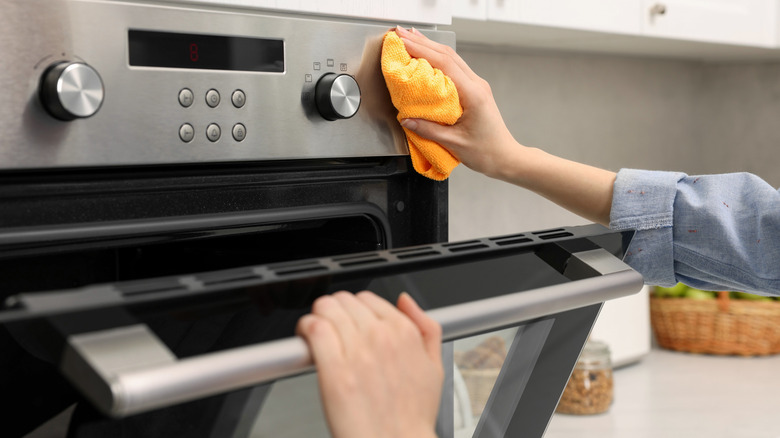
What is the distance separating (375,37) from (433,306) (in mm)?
262

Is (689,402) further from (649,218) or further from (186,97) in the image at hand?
(186,97)

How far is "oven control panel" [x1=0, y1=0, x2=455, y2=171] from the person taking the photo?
19.6 inches

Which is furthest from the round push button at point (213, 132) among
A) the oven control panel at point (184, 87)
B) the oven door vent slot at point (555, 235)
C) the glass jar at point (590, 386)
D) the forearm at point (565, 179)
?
the glass jar at point (590, 386)

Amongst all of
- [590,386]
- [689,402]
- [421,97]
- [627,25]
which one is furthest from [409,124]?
[689,402]

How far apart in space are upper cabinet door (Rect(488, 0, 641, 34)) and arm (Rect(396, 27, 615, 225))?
28 centimetres

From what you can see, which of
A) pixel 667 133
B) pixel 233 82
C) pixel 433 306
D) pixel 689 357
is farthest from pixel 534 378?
pixel 667 133

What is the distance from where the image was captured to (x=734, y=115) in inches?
83.0

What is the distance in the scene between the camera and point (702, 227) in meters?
0.79

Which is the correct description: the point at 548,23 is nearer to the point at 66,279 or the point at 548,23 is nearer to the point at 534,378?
the point at 534,378

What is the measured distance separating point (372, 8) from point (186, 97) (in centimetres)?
20

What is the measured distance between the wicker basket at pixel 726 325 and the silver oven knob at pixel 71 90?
1.57 m

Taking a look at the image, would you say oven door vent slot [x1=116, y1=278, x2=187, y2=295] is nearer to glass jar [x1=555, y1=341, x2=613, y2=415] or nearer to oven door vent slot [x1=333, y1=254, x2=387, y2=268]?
oven door vent slot [x1=333, y1=254, x2=387, y2=268]

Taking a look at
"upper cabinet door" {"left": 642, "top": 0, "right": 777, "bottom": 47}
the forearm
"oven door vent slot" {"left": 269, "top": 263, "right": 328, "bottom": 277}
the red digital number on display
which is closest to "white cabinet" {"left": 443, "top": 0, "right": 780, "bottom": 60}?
"upper cabinet door" {"left": 642, "top": 0, "right": 777, "bottom": 47}

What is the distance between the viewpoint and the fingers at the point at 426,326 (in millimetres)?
493
